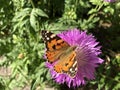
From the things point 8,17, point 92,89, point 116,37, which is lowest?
point 92,89

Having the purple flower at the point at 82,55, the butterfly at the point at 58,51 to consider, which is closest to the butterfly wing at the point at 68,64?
the butterfly at the point at 58,51

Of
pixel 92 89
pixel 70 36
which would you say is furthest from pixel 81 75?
pixel 92 89

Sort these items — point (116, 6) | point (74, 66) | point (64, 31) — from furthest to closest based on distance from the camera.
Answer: point (116, 6), point (64, 31), point (74, 66)

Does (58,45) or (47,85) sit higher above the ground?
(58,45)

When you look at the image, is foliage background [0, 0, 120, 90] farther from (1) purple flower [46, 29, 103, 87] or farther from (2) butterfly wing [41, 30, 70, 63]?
(2) butterfly wing [41, 30, 70, 63]

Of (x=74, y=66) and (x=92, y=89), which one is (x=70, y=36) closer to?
(x=74, y=66)

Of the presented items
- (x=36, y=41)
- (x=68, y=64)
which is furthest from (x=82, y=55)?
(x=36, y=41)

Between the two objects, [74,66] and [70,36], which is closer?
[74,66]

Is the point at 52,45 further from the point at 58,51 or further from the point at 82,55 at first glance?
the point at 82,55

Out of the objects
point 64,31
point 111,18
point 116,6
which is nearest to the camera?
point 64,31

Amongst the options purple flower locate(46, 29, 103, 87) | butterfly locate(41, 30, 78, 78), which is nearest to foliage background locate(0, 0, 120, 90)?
purple flower locate(46, 29, 103, 87)
